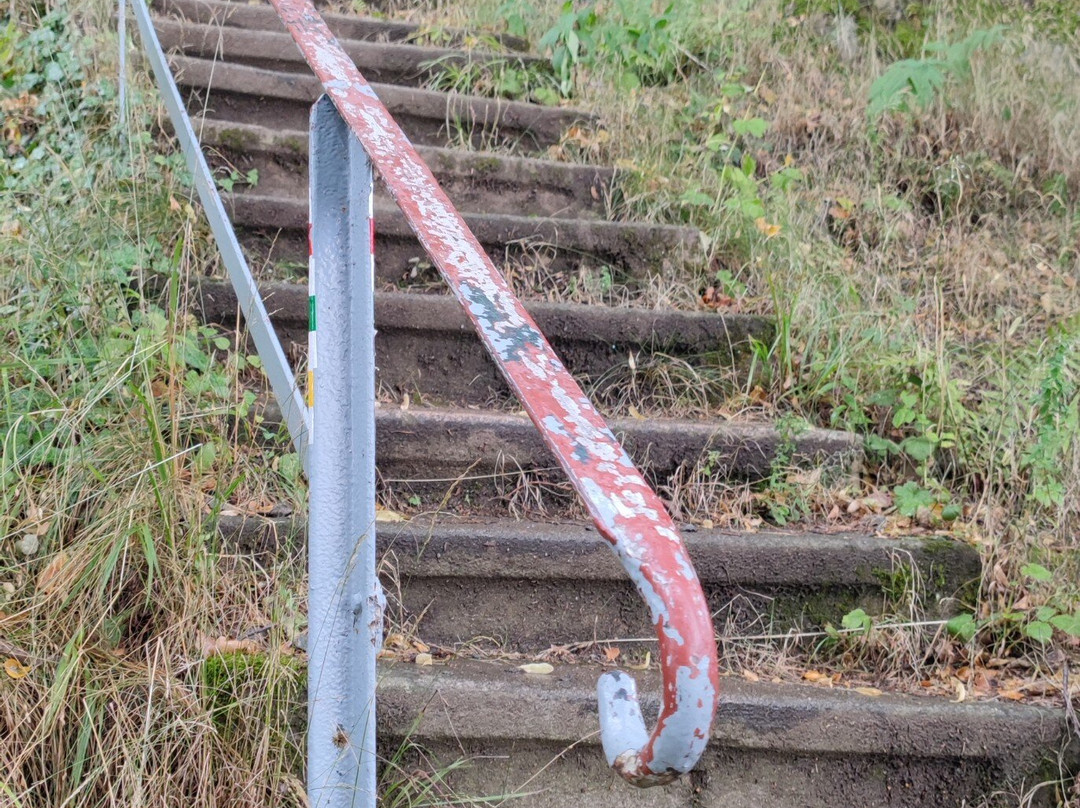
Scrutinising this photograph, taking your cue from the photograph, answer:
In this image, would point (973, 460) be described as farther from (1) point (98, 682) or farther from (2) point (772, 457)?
(1) point (98, 682)

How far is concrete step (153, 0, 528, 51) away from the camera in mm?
3777

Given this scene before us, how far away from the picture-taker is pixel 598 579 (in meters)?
2.00

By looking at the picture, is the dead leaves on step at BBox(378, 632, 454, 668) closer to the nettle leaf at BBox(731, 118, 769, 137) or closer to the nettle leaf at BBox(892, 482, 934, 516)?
the nettle leaf at BBox(892, 482, 934, 516)

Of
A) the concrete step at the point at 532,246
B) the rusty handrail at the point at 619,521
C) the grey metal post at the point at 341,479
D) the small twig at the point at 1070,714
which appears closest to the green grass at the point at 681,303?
the concrete step at the point at 532,246

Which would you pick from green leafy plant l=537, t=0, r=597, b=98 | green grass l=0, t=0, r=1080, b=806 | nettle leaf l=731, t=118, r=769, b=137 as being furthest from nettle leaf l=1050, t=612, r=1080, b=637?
green leafy plant l=537, t=0, r=597, b=98

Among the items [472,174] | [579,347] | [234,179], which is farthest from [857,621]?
[234,179]

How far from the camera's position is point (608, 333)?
2631mm

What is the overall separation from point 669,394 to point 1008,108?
232 centimetres

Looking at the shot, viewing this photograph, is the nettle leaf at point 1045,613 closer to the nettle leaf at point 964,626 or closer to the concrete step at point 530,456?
the nettle leaf at point 964,626

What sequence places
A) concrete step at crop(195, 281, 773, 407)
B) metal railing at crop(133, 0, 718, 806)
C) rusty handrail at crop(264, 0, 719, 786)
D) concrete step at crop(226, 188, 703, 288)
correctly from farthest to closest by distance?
concrete step at crop(226, 188, 703, 288) < concrete step at crop(195, 281, 773, 407) < metal railing at crop(133, 0, 718, 806) < rusty handrail at crop(264, 0, 719, 786)

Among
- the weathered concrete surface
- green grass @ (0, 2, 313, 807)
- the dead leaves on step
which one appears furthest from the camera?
the weathered concrete surface

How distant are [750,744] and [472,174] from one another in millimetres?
2180

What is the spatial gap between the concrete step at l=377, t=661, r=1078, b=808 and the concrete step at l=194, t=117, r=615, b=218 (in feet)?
6.32

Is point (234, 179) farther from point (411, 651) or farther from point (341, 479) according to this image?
point (341, 479)
